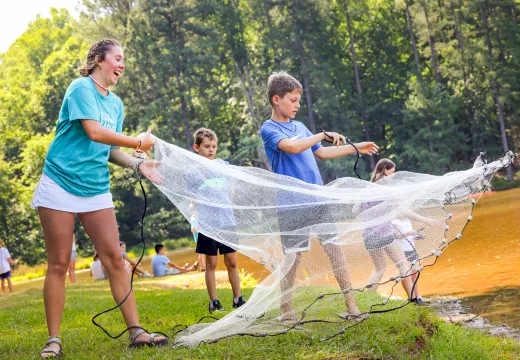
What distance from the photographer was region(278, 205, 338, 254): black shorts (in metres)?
4.69

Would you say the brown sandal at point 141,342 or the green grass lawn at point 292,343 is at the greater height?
the brown sandal at point 141,342

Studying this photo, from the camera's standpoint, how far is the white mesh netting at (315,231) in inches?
184

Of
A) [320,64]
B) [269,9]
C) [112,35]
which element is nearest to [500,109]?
[320,64]

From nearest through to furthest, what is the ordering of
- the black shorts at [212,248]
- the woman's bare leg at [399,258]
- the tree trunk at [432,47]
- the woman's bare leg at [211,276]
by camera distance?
1. the woman's bare leg at [399,258]
2. the black shorts at [212,248]
3. the woman's bare leg at [211,276]
4. the tree trunk at [432,47]

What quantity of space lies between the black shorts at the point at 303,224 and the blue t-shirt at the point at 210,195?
0.45 metres

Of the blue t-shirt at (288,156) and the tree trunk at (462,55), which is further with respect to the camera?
the tree trunk at (462,55)

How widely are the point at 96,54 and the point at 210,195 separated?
138 centimetres

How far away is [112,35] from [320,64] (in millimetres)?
14745

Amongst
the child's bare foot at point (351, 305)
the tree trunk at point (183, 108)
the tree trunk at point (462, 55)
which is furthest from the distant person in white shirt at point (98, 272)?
the tree trunk at point (462, 55)

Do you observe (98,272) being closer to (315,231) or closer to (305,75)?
(315,231)

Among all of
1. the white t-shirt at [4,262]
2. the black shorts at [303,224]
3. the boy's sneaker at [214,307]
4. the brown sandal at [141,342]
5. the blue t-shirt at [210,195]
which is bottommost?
the white t-shirt at [4,262]

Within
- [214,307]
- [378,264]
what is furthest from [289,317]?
[214,307]

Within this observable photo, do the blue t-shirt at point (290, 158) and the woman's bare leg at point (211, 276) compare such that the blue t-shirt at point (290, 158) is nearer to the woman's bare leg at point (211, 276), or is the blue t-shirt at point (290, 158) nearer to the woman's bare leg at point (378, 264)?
the woman's bare leg at point (378, 264)

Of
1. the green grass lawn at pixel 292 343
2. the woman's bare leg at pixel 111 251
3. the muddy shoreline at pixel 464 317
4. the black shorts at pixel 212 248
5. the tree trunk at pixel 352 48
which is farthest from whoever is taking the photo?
the tree trunk at pixel 352 48
